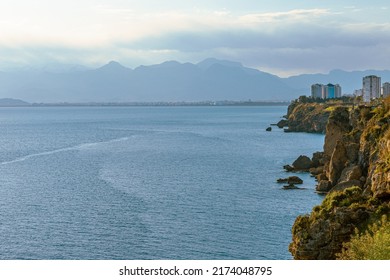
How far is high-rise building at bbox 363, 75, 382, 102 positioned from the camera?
13238 centimetres

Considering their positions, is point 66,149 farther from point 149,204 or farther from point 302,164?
point 149,204

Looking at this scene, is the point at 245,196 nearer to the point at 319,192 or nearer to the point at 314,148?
the point at 319,192

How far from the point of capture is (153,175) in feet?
198

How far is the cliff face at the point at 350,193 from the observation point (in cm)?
2719

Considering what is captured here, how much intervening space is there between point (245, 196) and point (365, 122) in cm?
1439

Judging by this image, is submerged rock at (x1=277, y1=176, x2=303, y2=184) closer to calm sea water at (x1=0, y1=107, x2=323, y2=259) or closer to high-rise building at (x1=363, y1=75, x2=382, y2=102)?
calm sea water at (x1=0, y1=107, x2=323, y2=259)

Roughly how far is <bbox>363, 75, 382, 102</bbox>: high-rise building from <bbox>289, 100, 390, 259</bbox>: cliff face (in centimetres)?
8085

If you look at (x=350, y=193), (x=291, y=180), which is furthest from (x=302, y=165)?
(x=350, y=193)

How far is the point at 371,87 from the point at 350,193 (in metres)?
107

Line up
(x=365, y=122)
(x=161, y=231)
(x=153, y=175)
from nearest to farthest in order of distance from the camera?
1. (x=161, y=231)
2. (x=365, y=122)
3. (x=153, y=175)

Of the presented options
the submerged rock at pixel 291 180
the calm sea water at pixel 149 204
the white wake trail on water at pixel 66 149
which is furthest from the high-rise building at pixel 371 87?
the submerged rock at pixel 291 180

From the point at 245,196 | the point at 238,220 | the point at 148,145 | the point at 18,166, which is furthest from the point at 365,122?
the point at 148,145

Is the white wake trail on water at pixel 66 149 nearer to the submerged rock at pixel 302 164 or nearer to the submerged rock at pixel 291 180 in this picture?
the submerged rock at pixel 302 164

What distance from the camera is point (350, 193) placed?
103 feet
